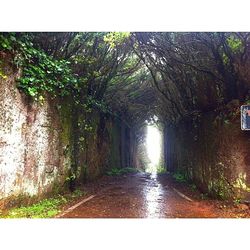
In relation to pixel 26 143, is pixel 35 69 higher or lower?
higher

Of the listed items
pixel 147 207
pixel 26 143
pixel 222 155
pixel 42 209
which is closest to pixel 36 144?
pixel 26 143

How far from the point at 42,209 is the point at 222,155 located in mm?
5603

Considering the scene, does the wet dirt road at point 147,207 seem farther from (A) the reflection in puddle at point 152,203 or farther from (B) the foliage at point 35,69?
(B) the foliage at point 35,69

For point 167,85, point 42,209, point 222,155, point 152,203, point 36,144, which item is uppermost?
point 167,85

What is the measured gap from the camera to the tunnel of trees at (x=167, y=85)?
8203mm

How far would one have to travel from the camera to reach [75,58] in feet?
38.3

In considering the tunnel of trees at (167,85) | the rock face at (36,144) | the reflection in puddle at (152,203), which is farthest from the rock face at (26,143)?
the reflection in puddle at (152,203)

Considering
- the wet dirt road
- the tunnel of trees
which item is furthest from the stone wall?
the wet dirt road

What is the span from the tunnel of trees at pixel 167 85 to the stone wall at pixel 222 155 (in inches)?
1.1

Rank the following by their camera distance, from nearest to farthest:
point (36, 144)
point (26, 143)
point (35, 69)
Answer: point (26, 143) < point (35, 69) < point (36, 144)

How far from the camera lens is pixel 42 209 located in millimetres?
7391

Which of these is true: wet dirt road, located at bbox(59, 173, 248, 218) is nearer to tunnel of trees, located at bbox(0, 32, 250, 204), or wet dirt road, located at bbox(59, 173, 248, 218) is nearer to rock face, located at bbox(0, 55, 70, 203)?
tunnel of trees, located at bbox(0, 32, 250, 204)

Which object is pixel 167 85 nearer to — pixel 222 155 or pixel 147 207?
pixel 222 155

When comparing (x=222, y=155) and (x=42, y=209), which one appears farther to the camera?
(x=222, y=155)
